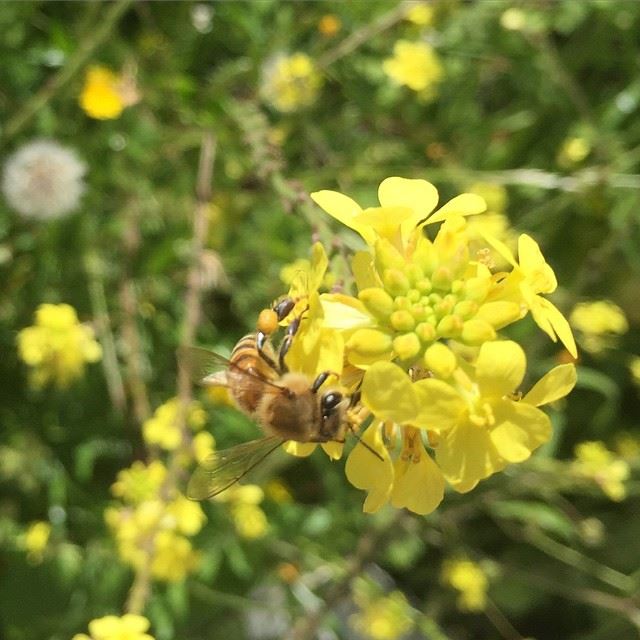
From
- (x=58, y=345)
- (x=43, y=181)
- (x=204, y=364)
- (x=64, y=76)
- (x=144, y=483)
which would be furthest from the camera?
(x=43, y=181)

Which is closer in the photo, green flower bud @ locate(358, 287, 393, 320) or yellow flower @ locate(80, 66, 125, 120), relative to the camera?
green flower bud @ locate(358, 287, 393, 320)

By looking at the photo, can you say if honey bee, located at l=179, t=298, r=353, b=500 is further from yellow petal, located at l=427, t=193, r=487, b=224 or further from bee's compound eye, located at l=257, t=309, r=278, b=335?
yellow petal, located at l=427, t=193, r=487, b=224

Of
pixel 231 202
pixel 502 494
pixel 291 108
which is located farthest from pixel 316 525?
pixel 291 108

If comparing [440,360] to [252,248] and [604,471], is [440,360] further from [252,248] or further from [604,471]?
[252,248]

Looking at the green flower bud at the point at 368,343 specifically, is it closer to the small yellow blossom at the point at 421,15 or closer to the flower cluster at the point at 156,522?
the flower cluster at the point at 156,522

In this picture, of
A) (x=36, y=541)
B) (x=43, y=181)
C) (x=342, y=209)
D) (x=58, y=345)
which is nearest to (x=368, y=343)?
(x=342, y=209)

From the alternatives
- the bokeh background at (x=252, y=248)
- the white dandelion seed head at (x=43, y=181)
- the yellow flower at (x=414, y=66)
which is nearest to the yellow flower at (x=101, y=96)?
the bokeh background at (x=252, y=248)

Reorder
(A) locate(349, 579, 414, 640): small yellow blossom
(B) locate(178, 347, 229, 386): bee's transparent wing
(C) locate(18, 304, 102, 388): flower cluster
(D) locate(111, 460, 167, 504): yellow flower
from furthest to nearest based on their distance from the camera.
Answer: (A) locate(349, 579, 414, 640): small yellow blossom
(C) locate(18, 304, 102, 388): flower cluster
(D) locate(111, 460, 167, 504): yellow flower
(B) locate(178, 347, 229, 386): bee's transparent wing

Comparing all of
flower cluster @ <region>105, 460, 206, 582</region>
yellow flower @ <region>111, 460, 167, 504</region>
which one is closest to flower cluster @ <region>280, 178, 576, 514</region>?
flower cluster @ <region>105, 460, 206, 582</region>
